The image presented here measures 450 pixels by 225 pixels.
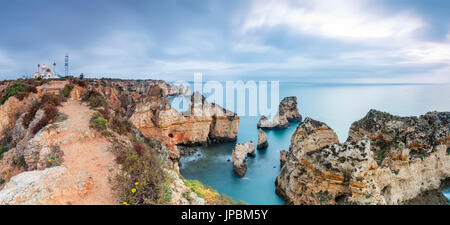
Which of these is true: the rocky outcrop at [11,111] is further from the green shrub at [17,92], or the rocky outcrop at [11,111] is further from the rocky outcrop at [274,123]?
the rocky outcrop at [274,123]

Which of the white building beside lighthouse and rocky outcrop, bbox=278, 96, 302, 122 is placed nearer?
the white building beside lighthouse

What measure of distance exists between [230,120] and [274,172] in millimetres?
11520

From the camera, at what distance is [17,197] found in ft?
17.1

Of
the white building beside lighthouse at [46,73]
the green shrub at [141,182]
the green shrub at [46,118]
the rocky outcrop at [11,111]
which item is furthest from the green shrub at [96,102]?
the white building beside lighthouse at [46,73]

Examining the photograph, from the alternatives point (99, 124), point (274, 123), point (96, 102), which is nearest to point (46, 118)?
point (99, 124)

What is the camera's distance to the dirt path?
19.2 ft

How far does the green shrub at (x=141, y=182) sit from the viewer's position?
5648mm

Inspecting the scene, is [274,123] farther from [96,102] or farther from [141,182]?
[141,182]

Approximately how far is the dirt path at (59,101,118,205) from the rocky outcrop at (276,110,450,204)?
9.15 metres

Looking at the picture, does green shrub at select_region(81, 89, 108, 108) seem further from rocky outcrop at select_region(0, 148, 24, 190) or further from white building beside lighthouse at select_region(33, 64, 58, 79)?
white building beside lighthouse at select_region(33, 64, 58, 79)

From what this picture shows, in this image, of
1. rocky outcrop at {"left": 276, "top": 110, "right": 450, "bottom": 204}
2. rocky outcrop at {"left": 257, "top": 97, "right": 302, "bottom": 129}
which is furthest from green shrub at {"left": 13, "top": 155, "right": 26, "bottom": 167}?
rocky outcrop at {"left": 257, "top": 97, "right": 302, "bottom": 129}

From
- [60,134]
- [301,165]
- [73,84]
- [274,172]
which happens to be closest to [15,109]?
[73,84]

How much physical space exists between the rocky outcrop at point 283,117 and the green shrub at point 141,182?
3733 centimetres
